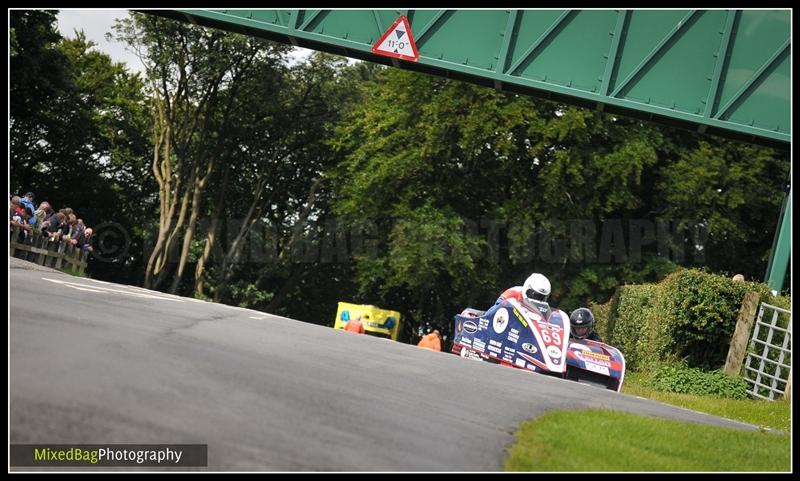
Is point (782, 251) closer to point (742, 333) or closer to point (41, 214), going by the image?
point (742, 333)

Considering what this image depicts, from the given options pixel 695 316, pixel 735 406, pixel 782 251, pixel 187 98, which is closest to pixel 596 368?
pixel 735 406

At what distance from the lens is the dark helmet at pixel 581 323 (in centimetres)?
1827

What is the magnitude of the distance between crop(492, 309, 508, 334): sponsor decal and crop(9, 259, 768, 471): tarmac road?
3542 millimetres

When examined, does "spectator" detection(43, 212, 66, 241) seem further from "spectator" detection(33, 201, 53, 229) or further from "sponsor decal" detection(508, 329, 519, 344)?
"sponsor decal" detection(508, 329, 519, 344)

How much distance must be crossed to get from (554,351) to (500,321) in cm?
104

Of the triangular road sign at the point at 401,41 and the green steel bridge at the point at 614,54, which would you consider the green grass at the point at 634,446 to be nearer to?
the green steel bridge at the point at 614,54

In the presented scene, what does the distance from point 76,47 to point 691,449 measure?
42.1 m

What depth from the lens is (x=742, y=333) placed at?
18609 millimetres

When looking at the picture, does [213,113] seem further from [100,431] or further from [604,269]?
[100,431]

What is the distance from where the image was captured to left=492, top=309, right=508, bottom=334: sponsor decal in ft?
56.4

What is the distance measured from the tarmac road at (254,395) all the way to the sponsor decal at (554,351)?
315 centimetres

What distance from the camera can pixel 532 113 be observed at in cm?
3262

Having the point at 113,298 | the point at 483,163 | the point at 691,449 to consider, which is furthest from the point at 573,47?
the point at 483,163

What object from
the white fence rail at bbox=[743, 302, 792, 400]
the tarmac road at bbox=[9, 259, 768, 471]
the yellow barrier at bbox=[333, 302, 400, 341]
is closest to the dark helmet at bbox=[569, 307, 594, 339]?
the white fence rail at bbox=[743, 302, 792, 400]
